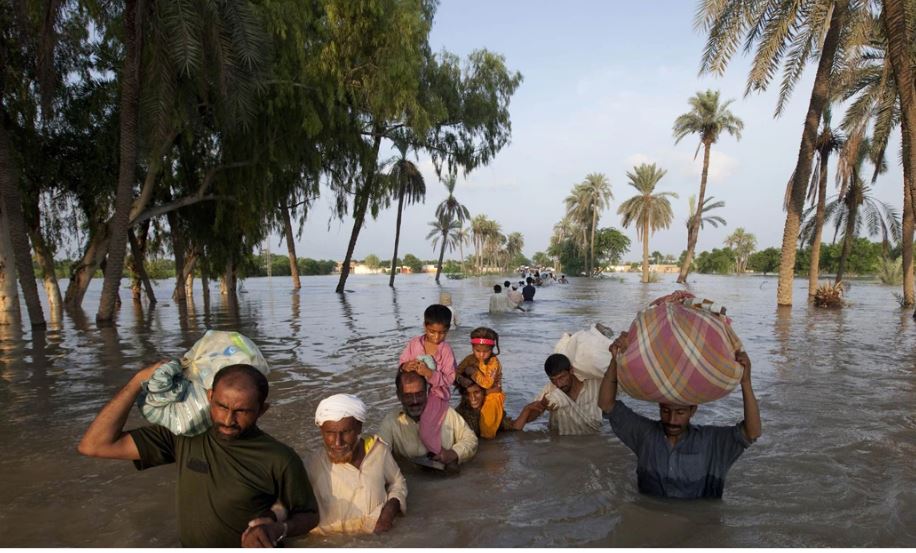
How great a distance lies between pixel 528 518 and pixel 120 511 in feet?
8.59

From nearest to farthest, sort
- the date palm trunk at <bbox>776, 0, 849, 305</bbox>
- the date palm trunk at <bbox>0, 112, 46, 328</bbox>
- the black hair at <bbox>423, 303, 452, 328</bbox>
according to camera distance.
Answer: the black hair at <bbox>423, 303, 452, 328</bbox>
the date palm trunk at <bbox>0, 112, 46, 328</bbox>
the date palm trunk at <bbox>776, 0, 849, 305</bbox>

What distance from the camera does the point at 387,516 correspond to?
3.20m

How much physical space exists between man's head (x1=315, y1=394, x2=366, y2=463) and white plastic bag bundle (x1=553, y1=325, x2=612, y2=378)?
273 centimetres

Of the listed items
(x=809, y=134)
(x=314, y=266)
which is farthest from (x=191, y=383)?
(x=314, y=266)

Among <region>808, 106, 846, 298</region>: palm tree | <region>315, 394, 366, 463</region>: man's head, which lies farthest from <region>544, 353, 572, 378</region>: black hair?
<region>808, 106, 846, 298</region>: palm tree

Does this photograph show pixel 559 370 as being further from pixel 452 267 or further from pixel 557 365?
pixel 452 267

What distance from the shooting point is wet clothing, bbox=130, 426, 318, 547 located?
2471 millimetres

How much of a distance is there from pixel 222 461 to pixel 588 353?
3528mm

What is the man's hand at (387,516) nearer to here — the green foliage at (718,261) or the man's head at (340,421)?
the man's head at (340,421)

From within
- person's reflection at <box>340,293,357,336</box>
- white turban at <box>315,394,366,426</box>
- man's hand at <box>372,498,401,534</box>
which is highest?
white turban at <box>315,394,366,426</box>

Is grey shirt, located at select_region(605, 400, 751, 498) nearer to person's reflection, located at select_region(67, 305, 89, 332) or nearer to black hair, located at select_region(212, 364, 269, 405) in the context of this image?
black hair, located at select_region(212, 364, 269, 405)

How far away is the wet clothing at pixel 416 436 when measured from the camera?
13.7ft

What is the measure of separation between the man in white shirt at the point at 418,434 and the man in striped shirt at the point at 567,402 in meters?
1.11

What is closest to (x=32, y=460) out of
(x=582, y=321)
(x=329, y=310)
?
(x=582, y=321)
